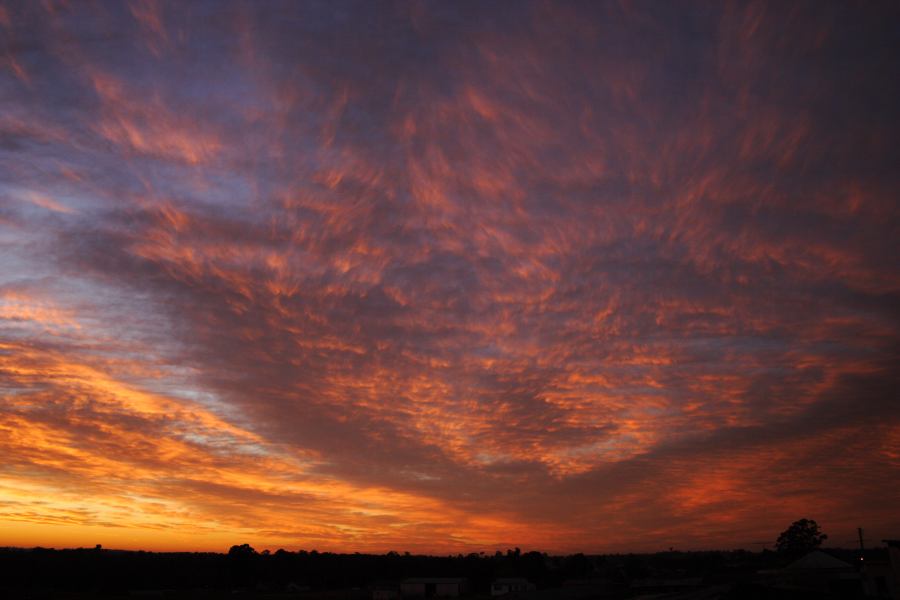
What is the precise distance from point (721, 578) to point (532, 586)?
27714 millimetres

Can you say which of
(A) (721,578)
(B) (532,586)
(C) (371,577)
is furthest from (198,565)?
(A) (721,578)

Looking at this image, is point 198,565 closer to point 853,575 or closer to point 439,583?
point 439,583

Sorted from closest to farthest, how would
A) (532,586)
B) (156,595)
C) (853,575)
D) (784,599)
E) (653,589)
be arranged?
(784,599), (853,575), (653,589), (156,595), (532,586)

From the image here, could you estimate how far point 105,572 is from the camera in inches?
4872

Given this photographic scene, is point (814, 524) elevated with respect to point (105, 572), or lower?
elevated

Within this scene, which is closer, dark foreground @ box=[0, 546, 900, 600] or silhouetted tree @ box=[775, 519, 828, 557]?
dark foreground @ box=[0, 546, 900, 600]

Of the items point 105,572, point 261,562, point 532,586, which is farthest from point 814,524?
point 105,572

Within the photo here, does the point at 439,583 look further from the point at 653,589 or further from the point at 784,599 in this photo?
the point at 784,599

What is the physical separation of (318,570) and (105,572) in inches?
1689

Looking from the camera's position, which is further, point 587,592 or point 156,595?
point 156,595

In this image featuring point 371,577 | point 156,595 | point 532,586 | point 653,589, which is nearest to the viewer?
point 653,589

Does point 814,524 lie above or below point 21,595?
above

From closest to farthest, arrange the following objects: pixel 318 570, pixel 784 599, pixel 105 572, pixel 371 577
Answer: pixel 784 599 → pixel 105 572 → pixel 371 577 → pixel 318 570

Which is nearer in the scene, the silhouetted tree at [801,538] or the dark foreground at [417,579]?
the dark foreground at [417,579]
